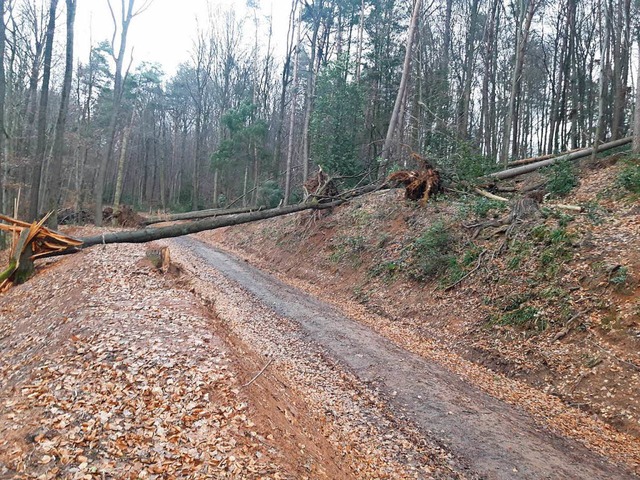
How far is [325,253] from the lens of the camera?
50.2 ft

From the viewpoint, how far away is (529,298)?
8227 millimetres

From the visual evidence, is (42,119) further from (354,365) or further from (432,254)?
(354,365)

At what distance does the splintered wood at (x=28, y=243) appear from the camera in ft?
33.3

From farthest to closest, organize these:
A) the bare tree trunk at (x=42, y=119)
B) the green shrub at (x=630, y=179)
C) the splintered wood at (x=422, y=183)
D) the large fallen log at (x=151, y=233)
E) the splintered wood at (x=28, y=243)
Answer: the bare tree trunk at (x=42, y=119)
the splintered wood at (x=422, y=183)
the large fallen log at (x=151, y=233)
the splintered wood at (x=28, y=243)
the green shrub at (x=630, y=179)

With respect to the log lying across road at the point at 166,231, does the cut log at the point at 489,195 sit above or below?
above

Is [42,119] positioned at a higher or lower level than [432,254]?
higher

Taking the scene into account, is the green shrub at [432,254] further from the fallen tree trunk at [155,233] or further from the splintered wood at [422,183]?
the fallen tree trunk at [155,233]

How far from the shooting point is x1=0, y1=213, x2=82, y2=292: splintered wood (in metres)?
10.2

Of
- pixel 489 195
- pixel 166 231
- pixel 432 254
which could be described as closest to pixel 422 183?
pixel 489 195

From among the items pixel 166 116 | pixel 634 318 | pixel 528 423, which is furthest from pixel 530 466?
pixel 166 116

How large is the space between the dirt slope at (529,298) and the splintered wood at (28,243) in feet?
23.0

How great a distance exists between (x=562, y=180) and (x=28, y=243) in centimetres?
1517

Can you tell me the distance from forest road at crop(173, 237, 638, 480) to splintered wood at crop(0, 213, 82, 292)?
6.85m

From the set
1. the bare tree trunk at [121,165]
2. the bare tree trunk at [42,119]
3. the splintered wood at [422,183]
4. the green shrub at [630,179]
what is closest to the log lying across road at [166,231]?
the splintered wood at [422,183]
